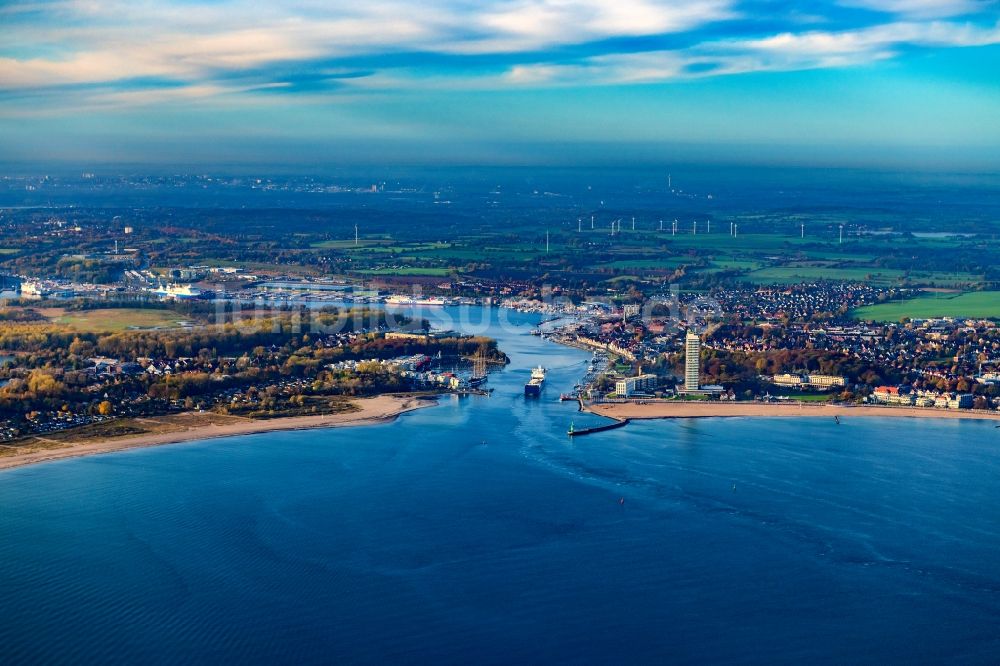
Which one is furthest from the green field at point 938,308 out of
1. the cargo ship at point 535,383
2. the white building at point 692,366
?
the cargo ship at point 535,383

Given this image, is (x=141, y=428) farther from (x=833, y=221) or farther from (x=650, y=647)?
(x=833, y=221)

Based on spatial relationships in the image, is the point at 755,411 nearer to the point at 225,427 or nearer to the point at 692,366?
the point at 692,366

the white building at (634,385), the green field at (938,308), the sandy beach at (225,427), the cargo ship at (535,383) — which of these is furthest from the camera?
the green field at (938,308)

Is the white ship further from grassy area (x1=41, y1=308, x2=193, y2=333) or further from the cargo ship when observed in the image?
the cargo ship

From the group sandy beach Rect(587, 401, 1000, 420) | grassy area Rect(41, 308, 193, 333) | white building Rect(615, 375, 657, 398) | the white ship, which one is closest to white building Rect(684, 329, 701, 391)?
white building Rect(615, 375, 657, 398)

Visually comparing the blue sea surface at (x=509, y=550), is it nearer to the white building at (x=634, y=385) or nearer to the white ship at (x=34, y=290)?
the white building at (x=634, y=385)

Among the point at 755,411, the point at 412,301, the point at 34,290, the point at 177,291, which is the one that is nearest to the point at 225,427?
the point at 755,411
